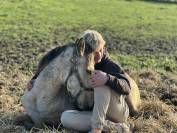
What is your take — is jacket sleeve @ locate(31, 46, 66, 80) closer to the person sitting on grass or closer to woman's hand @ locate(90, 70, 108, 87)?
the person sitting on grass

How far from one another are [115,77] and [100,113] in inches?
→ 17.3

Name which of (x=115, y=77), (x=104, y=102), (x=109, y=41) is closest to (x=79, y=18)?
(x=109, y=41)

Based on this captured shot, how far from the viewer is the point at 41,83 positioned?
6.58 meters

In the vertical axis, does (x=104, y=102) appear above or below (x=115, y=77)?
below

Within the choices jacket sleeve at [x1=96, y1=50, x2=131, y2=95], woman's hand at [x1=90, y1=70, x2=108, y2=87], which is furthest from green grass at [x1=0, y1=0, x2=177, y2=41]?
woman's hand at [x1=90, y1=70, x2=108, y2=87]

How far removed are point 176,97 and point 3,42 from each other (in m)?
5.13

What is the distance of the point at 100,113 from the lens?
6.18 m

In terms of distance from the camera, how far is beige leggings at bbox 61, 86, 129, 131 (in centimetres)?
617

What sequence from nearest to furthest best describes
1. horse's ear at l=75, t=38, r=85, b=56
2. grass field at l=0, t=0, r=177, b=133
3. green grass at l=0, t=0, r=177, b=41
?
horse's ear at l=75, t=38, r=85, b=56 → grass field at l=0, t=0, r=177, b=133 → green grass at l=0, t=0, r=177, b=41

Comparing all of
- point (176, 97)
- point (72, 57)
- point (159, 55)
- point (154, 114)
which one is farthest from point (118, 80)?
point (159, 55)

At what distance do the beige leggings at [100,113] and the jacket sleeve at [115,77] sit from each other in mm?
80

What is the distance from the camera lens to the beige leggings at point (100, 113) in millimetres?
6172

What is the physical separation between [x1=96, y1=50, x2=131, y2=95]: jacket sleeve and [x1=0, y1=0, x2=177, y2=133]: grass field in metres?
0.69

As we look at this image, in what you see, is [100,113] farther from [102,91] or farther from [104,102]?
[102,91]
